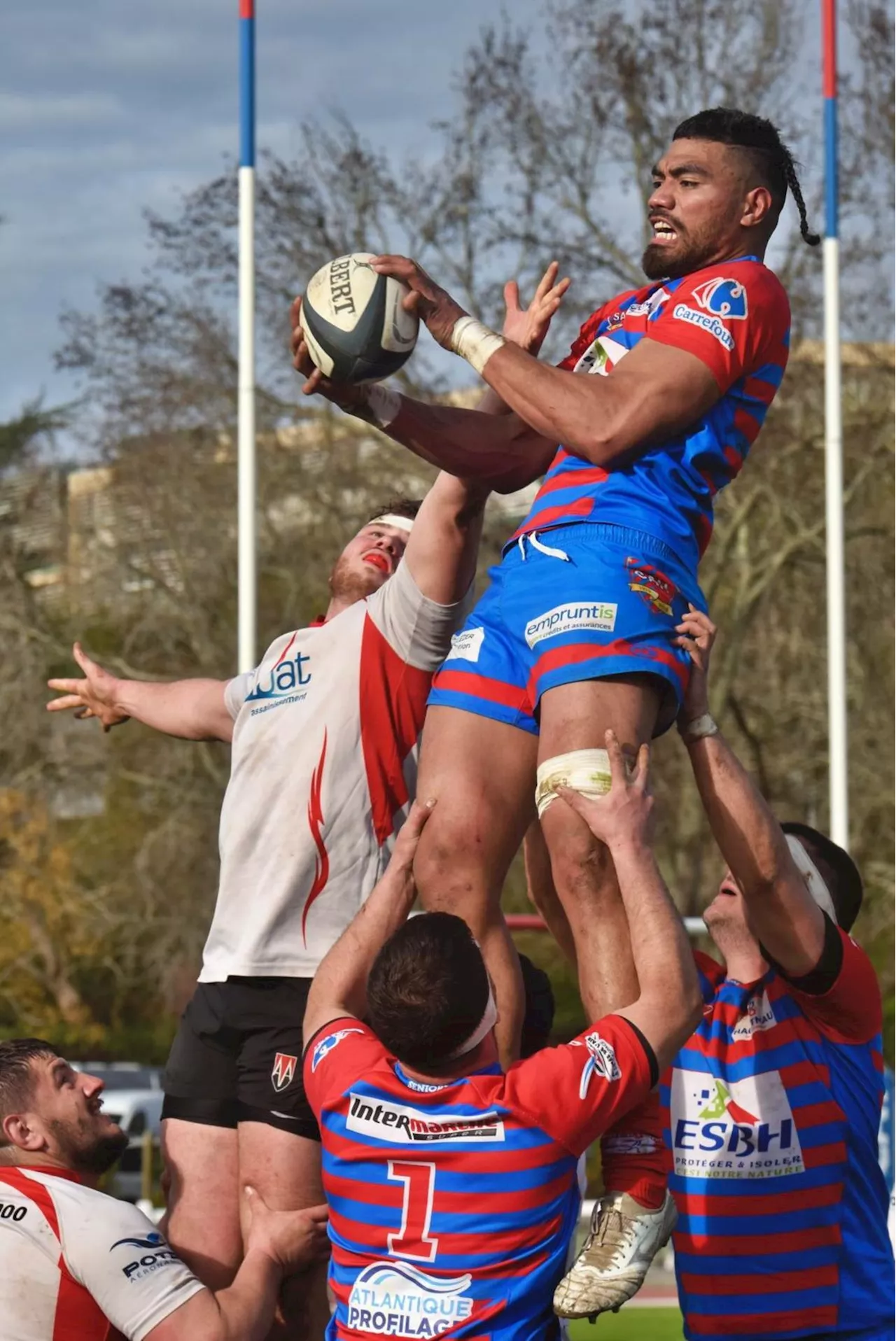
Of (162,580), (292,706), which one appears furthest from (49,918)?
(292,706)

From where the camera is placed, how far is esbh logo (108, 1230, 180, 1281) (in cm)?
421

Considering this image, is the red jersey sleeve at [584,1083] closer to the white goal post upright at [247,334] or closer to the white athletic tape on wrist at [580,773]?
the white athletic tape on wrist at [580,773]

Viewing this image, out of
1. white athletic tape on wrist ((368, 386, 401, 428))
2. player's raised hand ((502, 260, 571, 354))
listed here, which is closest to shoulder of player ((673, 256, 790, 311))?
player's raised hand ((502, 260, 571, 354))

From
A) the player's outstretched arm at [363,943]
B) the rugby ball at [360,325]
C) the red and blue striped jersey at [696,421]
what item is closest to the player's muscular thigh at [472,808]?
the player's outstretched arm at [363,943]

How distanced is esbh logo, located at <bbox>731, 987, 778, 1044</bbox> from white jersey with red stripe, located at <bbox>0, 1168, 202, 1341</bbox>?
1.40 meters

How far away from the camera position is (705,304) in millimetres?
4328

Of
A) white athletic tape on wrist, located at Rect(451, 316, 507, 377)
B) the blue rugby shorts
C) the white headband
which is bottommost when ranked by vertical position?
the blue rugby shorts

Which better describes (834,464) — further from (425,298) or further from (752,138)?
(425,298)

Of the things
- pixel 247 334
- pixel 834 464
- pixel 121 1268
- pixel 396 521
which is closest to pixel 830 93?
pixel 834 464

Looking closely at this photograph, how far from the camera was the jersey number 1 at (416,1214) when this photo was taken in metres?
3.66

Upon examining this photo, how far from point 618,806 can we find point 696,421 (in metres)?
0.95

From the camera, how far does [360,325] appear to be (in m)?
4.45

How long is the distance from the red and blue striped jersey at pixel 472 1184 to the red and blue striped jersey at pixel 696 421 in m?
1.20

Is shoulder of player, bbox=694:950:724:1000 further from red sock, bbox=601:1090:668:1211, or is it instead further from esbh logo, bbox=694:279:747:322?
esbh logo, bbox=694:279:747:322
